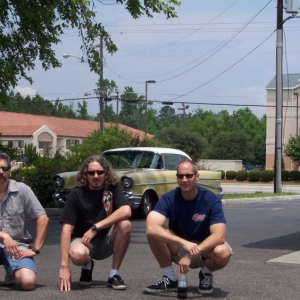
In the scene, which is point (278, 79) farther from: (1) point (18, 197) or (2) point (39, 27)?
(1) point (18, 197)

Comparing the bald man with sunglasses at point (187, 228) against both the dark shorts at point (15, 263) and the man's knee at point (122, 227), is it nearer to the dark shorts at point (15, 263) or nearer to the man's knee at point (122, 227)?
the man's knee at point (122, 227)

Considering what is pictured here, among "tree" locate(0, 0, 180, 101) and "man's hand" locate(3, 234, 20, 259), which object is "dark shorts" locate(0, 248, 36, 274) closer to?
"man's hand" locate(3, 234, 20, 259)

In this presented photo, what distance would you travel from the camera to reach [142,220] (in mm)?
17250

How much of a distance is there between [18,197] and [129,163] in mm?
10204

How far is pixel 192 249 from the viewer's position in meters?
7.01

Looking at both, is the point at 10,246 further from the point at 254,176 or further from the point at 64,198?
the point at 254,176

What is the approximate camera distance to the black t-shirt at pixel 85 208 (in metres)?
7.77

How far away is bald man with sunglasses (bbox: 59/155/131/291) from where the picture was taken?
766 centimetres

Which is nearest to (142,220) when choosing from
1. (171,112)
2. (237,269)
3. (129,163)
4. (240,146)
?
(129,163)

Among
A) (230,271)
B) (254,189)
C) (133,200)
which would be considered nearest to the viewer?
(230,271)

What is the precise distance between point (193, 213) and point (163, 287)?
82cm

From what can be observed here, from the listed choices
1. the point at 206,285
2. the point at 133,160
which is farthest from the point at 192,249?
the point at 133,160

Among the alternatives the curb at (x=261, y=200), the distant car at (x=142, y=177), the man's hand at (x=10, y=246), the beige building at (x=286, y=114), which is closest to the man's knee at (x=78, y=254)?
the man's hand at (x=10, y=246)

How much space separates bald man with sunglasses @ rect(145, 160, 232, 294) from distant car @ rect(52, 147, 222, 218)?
8.80m
